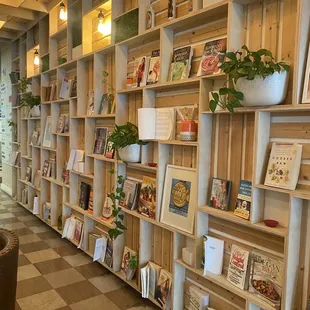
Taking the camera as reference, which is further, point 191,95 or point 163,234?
point 163,234

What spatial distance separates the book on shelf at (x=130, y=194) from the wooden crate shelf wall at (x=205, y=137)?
3.7 inches

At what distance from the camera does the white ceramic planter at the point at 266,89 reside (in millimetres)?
1602

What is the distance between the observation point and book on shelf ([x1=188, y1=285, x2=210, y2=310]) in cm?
221

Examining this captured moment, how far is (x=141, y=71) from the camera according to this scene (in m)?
2.69

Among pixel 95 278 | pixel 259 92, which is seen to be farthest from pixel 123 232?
pixel 259 92

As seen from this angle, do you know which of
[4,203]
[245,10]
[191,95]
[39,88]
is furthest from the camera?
[4,203]

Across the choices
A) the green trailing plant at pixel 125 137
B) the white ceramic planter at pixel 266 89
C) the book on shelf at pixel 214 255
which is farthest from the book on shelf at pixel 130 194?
the white ceramic planter at pixel 266 89

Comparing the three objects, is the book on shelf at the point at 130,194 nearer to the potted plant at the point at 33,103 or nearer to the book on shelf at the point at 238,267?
the book on shelf at the point at 238,267

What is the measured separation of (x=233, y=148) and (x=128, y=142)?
2.98 feet

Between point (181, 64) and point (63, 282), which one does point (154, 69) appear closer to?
point (181, 64)

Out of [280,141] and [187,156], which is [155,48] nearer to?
[187,156]

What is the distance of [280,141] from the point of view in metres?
1.76

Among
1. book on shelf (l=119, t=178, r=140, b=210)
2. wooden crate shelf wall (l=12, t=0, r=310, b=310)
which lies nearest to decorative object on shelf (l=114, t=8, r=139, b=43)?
wooden crate shelf wall (l=12, t=0, r=310, b=310)

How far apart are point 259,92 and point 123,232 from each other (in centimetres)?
195
